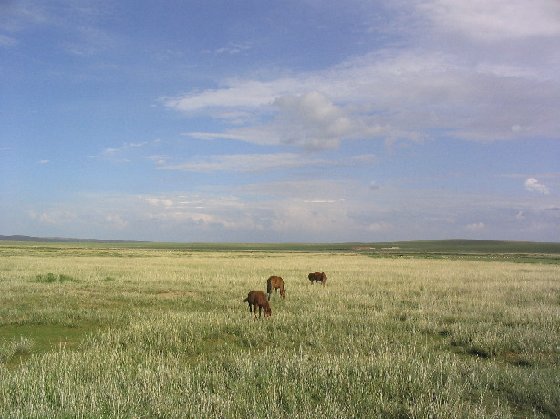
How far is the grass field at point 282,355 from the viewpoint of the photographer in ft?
22.9

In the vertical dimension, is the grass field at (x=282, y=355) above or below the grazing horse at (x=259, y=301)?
below

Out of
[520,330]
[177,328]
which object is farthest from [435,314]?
[177,328]

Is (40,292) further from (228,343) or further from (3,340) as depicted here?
(228,343)

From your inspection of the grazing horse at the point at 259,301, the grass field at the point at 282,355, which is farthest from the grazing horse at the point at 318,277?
the grazing horse at the point at 259,301

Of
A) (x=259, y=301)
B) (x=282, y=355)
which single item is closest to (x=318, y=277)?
(x=259, y=301)

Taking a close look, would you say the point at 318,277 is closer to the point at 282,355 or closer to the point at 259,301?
the point at 259,301

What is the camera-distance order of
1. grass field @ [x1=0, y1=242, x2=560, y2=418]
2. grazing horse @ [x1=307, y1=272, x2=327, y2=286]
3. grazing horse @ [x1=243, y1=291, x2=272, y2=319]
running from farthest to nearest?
grazing horse @ [x1=307, y1=272, x2=327, y2=286], grazing horse @ [x1=243, y1=291, x2=272, y2=319], grass field @ [x1=0, y1=242, x2=560, y2=418]

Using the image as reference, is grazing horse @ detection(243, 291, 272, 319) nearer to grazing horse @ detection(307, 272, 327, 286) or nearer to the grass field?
the grass field

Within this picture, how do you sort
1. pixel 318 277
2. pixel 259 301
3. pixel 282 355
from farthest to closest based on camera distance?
pixel 318 277, pixel 259 301, pixel 282 355

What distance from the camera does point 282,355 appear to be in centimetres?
1016

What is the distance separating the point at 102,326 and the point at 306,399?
9480 millimetres

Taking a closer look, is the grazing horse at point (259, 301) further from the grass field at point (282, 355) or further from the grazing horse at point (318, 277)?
the grazing horse at point (318, 277)

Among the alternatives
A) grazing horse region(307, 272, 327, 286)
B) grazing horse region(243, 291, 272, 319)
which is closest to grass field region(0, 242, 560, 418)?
grazing horse region(243, 291, 272, 319)

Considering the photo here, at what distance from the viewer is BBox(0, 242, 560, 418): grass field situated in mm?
6974
